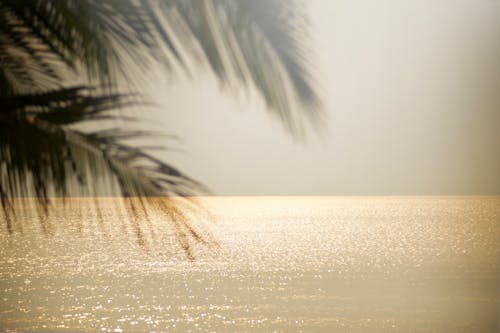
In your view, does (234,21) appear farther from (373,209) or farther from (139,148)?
(373,209)

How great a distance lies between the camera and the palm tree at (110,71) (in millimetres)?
1176

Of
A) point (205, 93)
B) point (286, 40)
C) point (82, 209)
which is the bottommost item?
point (82, 209)

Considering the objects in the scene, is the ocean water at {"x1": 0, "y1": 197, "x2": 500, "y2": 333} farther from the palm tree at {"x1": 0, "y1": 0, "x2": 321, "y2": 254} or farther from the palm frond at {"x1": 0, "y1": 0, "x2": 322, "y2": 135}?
the palm frond at {"x1": 0, "y1": 0, "x2": 322, "y2": 135}

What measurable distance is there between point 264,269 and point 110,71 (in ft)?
1.97

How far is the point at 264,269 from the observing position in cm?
117

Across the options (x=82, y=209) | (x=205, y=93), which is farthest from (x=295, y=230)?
(x=82, y=209)

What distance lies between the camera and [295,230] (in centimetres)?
120

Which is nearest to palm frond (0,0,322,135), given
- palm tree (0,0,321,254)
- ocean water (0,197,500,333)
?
palm tree (0,0,321,254)

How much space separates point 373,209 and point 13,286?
34.7 inches

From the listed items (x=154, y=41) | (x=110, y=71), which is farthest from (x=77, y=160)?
(x=154, y=41)

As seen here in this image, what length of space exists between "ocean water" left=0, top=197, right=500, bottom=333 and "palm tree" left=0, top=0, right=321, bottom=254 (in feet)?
0.23

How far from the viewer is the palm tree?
1176 millimetres

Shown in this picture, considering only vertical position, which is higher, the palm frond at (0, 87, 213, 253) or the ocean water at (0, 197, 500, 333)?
the palm frond at (0, 87, 213, 253)

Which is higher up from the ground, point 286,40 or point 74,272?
point 286,40
